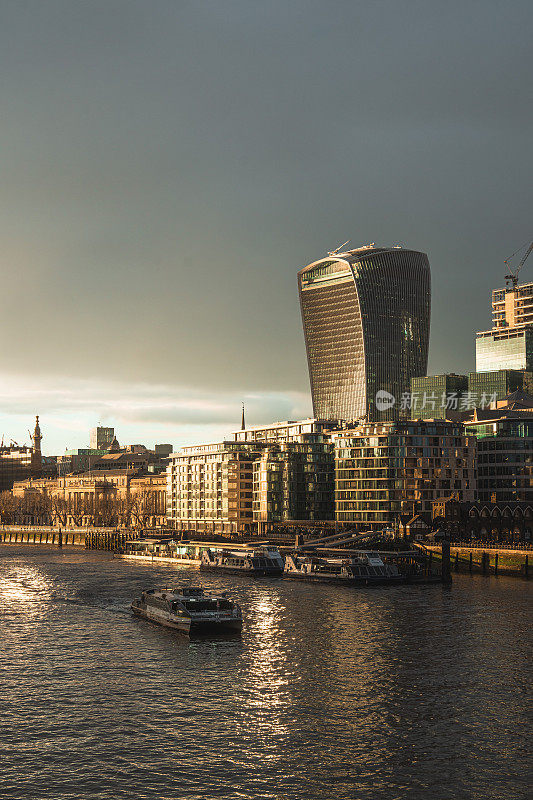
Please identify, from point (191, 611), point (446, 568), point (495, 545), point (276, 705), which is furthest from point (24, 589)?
point (276, 705)

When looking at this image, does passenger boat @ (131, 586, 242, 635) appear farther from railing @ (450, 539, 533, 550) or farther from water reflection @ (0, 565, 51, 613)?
railing @ (450, 539, 533, 550)

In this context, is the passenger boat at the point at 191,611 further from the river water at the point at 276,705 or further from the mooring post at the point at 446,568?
the mooring post at the point at 446,568

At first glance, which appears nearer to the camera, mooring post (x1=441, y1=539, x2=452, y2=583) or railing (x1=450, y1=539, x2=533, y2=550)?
mooring post (x1=441, y1=539, x2=452, y2=583)

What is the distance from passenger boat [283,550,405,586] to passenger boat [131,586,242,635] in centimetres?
4545

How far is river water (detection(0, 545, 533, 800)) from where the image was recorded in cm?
6103

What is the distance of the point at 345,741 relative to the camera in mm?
68375

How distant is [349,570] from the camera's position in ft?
556

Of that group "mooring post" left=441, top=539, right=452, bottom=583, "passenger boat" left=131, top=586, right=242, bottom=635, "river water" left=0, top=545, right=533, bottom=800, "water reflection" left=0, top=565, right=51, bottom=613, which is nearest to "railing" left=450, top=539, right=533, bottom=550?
"mooring post" left=441, top=539, right=452, bottom=583

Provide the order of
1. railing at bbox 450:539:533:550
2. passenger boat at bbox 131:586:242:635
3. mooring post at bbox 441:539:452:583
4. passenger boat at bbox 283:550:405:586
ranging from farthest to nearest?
1. railing at bbox 450:539:533:550
2. passenger boat at bbox 283:550:405:586
3. mooring post at bbox 441:539:452:583
4. passenger boat at bbox 131:586:242:635

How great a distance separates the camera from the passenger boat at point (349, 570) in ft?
550

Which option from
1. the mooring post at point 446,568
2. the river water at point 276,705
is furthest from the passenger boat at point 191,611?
the mooring post at point 446,568

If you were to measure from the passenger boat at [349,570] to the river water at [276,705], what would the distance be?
3255 cm

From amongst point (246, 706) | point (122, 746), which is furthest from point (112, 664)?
point (122, 746)

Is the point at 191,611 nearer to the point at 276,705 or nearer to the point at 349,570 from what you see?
the point at 276,705
